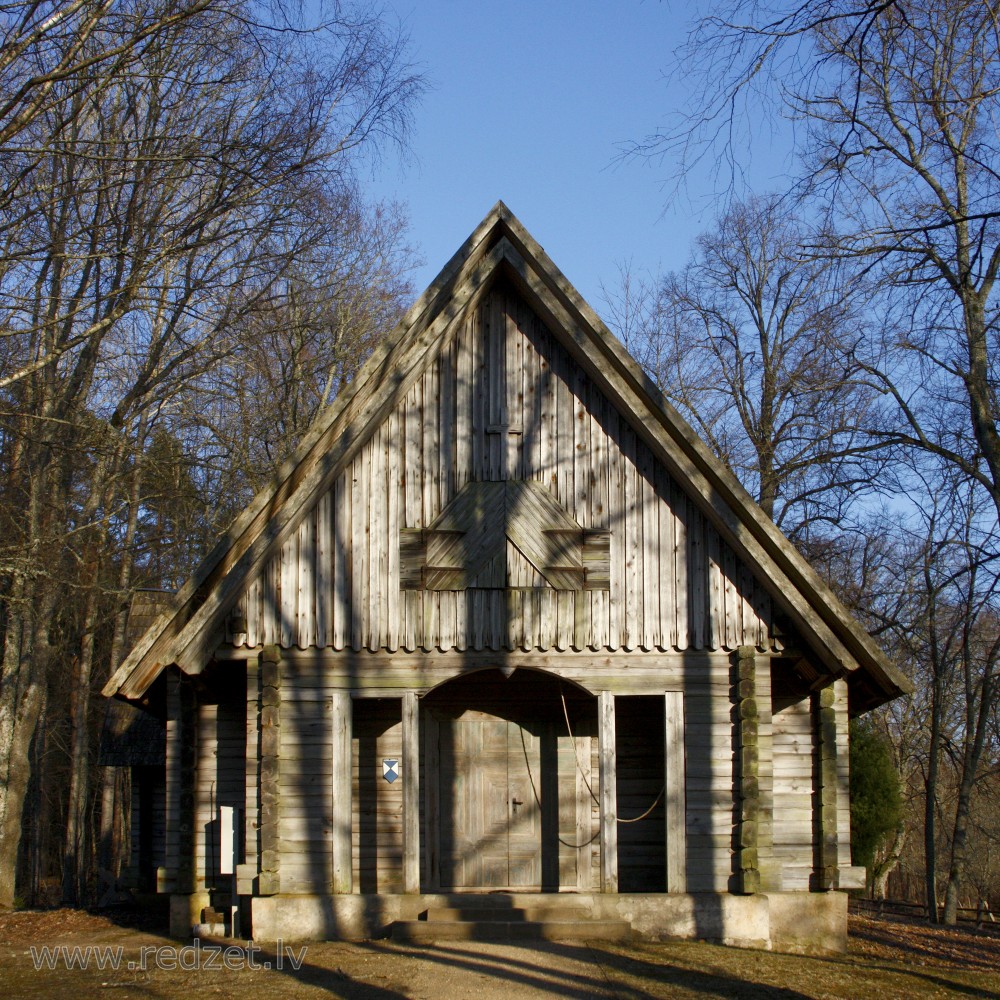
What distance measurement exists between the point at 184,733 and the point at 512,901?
179 inches

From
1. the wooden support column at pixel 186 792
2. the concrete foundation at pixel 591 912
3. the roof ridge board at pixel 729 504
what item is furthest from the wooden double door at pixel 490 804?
the roof ridge board at pixel 729 504

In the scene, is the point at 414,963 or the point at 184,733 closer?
the point at 414,963

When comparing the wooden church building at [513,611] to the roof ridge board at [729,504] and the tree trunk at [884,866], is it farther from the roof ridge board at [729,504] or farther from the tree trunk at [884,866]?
the tree trunk at [884,866]

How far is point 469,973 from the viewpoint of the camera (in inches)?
442

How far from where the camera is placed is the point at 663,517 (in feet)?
46.3

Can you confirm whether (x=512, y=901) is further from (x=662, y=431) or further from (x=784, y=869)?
(x=662, y=431)

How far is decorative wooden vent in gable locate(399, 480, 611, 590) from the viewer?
13.8 m

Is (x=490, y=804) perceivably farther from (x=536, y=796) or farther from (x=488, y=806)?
(x=536, y=796)

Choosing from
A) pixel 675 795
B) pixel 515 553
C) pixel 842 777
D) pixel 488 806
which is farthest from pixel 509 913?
pixel 842 777

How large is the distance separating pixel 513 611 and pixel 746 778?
3157 millimetres

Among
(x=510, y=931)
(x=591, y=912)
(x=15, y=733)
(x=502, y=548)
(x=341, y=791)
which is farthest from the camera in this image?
(x=15, y=733)

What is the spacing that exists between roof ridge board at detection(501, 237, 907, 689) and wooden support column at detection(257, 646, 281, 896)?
16.2 feet

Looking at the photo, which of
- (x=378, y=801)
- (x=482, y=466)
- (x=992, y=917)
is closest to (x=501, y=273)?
(x=482, y=466)

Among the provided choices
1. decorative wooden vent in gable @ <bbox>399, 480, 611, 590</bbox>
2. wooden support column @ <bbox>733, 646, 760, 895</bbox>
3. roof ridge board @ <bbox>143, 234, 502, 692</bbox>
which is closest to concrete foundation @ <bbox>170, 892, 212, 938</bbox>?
roof ridge board @ <bbox>143, 234, 502, 692</bbox>
